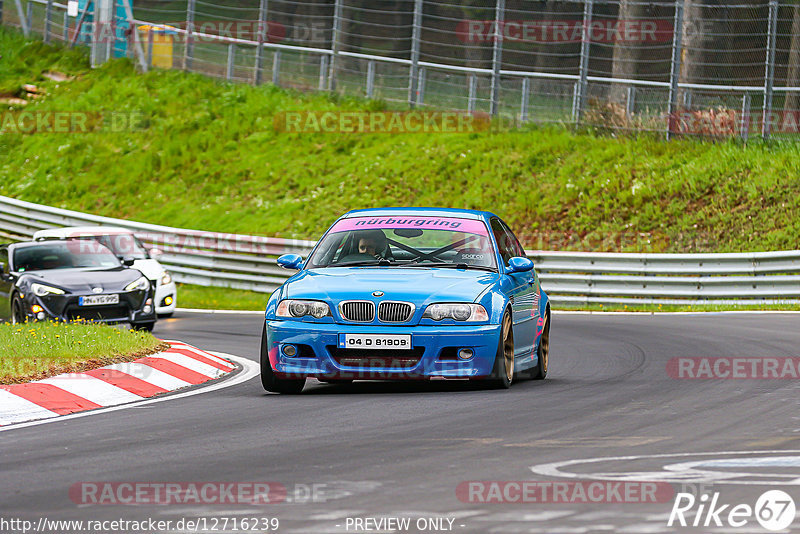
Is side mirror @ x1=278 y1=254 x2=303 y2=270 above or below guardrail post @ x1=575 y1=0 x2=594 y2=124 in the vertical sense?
below

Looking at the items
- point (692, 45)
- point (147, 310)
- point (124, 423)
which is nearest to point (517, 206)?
point (692, 45)

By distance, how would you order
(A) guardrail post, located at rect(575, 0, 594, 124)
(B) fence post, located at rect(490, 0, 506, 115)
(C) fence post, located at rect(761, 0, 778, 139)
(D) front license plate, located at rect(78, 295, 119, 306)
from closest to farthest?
(D) front license plate, located at rect(78, 295, 119, 306)
(C) fence post, located at rect(761, 0, 778, 139)
(A) guardrail post, located at rect(575, 0, 594, 124)
(B) fence post, located at rect(490, 0, 506, 115)

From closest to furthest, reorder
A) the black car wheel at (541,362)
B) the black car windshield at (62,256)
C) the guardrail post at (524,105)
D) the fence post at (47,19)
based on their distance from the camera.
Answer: the black car wheel at (541,362) < the black car windshield at (62,256) < the guardrail post at (524,105) < the fence post at (47,19)

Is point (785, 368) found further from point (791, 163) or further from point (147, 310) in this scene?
point (791, 163)

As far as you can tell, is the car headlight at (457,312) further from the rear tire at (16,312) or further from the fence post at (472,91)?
the fence post at (472,91)

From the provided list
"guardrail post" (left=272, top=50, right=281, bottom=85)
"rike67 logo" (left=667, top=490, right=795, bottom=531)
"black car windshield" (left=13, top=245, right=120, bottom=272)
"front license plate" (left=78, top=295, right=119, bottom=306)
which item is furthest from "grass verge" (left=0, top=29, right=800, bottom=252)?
"rike67 logo" (left=667, top=490, right=795, bottom=531)

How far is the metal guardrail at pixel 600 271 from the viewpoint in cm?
2223

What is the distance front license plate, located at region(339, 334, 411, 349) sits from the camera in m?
10.3

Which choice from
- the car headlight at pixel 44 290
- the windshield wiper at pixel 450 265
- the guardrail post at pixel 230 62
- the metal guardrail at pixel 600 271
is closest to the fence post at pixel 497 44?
the metal guardrail at pixel 600 271

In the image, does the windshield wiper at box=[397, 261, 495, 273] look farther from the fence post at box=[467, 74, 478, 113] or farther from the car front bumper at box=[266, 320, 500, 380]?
the fence post at box=[467, 74, 478, 113]

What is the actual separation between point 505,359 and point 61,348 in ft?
12.8

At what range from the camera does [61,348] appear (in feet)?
39.5

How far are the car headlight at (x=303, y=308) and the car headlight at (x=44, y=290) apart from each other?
22.8ft

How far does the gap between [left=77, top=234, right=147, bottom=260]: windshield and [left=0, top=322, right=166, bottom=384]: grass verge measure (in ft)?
26.6
